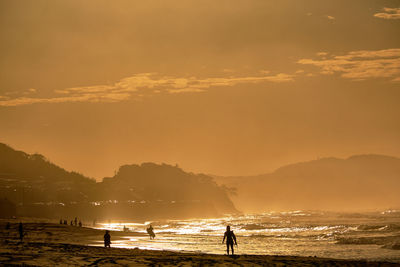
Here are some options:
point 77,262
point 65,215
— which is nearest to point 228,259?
point 77,262

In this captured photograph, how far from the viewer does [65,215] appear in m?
185

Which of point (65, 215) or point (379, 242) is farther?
point (65, 215)

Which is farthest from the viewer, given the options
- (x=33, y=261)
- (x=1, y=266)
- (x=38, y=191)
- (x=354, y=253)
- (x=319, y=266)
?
(x=38, y=191)

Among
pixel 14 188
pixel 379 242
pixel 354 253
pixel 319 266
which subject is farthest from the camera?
pixel 14 188

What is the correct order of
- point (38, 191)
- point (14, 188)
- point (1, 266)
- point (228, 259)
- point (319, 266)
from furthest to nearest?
point (38, 191) → point (14, 188) → point (228, 259) → point (319, 266) → point (1, 266)

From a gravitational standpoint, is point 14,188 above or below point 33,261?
above

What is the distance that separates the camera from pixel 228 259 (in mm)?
30078

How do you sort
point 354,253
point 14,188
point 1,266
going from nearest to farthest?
point 1,266 < point 354,253 < point 14,188

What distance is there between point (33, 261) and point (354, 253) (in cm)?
2697

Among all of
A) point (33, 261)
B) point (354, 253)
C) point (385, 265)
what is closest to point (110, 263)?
point (33, 261)

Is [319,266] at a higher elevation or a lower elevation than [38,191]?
lower

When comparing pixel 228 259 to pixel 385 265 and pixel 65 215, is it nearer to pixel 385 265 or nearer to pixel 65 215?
pixel 385 265

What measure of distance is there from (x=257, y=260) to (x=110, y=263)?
8734 millimetres

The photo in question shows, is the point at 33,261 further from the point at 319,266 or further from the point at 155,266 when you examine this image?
the point at 319,266
